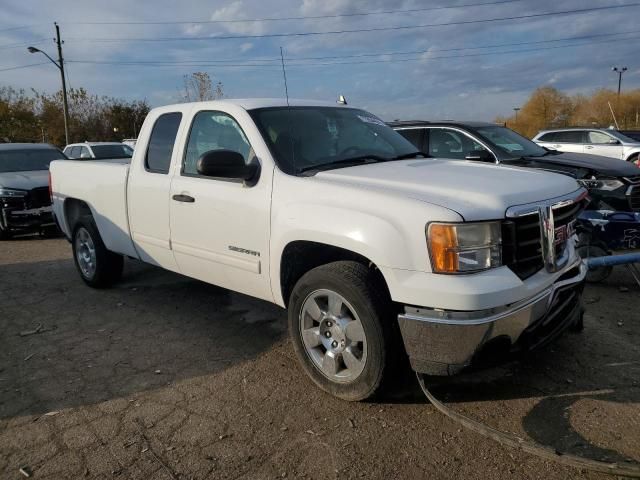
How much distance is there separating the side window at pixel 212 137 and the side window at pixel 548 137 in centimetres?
1378

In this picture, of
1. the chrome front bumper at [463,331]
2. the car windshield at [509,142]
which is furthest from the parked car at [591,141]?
the chrome front bumper at [463,331]

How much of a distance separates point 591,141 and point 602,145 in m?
0.33

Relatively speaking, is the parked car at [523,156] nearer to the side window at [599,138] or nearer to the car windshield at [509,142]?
the car windshield at [509,142]

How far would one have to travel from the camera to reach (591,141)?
52.0ft

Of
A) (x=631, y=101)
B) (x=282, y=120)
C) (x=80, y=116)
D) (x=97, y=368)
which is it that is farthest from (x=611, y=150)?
(x=631, y=101)

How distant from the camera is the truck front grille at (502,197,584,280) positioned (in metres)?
2.83

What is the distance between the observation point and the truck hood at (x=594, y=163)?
276 inches

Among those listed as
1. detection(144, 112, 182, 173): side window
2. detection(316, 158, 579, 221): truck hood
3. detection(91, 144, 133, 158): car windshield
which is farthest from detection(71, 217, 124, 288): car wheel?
detection(91, 144, 133, 158): car windshield

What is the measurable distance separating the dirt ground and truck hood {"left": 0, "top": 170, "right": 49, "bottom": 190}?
18.6 ft

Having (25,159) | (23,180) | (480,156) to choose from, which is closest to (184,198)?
(480,156)

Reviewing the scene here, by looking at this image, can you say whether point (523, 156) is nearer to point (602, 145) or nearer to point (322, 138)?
→ point (322, 138)

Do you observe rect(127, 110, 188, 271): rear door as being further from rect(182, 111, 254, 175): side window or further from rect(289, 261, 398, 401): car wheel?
rect(289, 261, 398, 401): car wheel

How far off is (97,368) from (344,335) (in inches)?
76.9

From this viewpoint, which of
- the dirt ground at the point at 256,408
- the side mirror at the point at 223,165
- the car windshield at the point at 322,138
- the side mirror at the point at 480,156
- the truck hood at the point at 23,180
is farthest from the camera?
the truck hood at the point at 23,180
